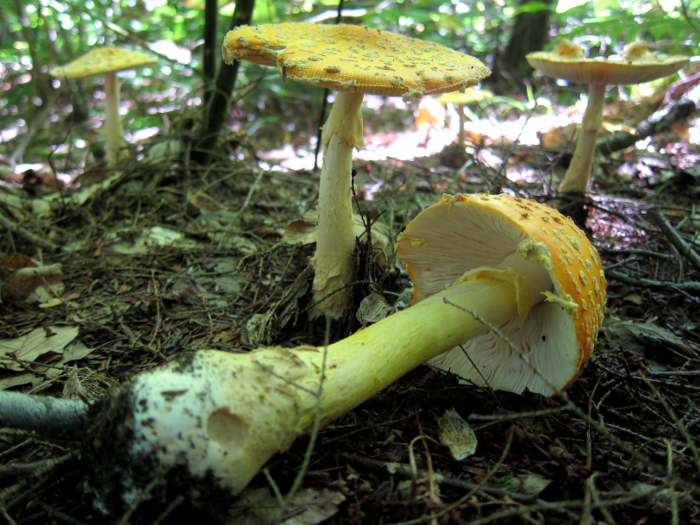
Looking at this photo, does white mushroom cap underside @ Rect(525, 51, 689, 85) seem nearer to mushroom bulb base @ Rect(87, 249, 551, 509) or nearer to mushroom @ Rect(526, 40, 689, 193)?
mushroom @ Rect(526, 40, 689, 193)

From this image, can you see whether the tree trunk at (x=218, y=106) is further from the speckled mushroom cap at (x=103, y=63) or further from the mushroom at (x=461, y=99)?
the mushroom at (x=461, y=99)

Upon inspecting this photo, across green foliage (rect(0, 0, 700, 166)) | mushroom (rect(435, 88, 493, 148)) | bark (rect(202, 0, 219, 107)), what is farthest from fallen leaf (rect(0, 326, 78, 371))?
mushroom (rect(435, 88, 493, 148))

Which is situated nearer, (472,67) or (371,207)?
(472,67)

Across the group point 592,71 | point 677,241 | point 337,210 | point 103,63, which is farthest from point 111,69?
point 677,241

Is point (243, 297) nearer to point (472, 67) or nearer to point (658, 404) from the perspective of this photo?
point (472, 67)

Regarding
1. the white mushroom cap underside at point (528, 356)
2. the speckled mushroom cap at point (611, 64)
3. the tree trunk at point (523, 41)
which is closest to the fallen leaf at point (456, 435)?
the white mushroom cap underside at point (528, 356)

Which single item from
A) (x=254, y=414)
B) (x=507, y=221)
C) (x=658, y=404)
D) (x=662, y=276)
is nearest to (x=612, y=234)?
(x=662, y=276)
